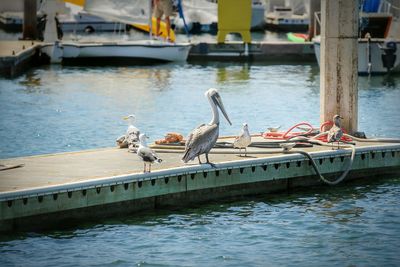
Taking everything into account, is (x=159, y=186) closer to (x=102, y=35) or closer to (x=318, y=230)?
(x=318, y=230)

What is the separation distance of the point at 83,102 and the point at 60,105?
1177 millimetres

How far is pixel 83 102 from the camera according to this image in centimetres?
4559

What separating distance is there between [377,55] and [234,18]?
11.2 m

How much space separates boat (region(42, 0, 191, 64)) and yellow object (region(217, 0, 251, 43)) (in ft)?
9.35

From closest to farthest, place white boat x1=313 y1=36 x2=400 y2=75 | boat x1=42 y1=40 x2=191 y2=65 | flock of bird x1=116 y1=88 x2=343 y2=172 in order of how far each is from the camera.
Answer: flock of bird x1=116 y1=88 x2=343 y2=172 < white boat x1=313 y1=36 x2=400 y2=75 < boat x1=42 y1=40 x2=191 y2=65

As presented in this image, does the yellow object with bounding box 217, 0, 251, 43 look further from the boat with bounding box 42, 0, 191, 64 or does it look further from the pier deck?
the pier deck

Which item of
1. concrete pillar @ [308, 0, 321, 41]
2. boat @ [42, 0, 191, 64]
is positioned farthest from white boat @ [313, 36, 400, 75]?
boat @ [42, 0, 191, 64]

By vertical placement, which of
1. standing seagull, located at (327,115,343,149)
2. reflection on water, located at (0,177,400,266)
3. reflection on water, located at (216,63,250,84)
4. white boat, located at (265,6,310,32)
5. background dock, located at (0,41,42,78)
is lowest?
reflection on water, located at (0,177,400,266)

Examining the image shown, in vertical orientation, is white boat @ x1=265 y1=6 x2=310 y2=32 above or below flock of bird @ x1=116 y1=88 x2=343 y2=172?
above

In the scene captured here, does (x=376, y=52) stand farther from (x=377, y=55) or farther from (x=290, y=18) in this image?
(x=290, y=18)

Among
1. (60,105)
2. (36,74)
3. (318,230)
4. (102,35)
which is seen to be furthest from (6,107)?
(102,35)

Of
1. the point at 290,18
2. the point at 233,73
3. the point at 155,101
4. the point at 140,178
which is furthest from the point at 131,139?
the point at 290,18

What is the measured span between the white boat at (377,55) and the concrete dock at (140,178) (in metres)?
26.6

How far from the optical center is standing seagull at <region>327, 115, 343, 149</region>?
27125mm
